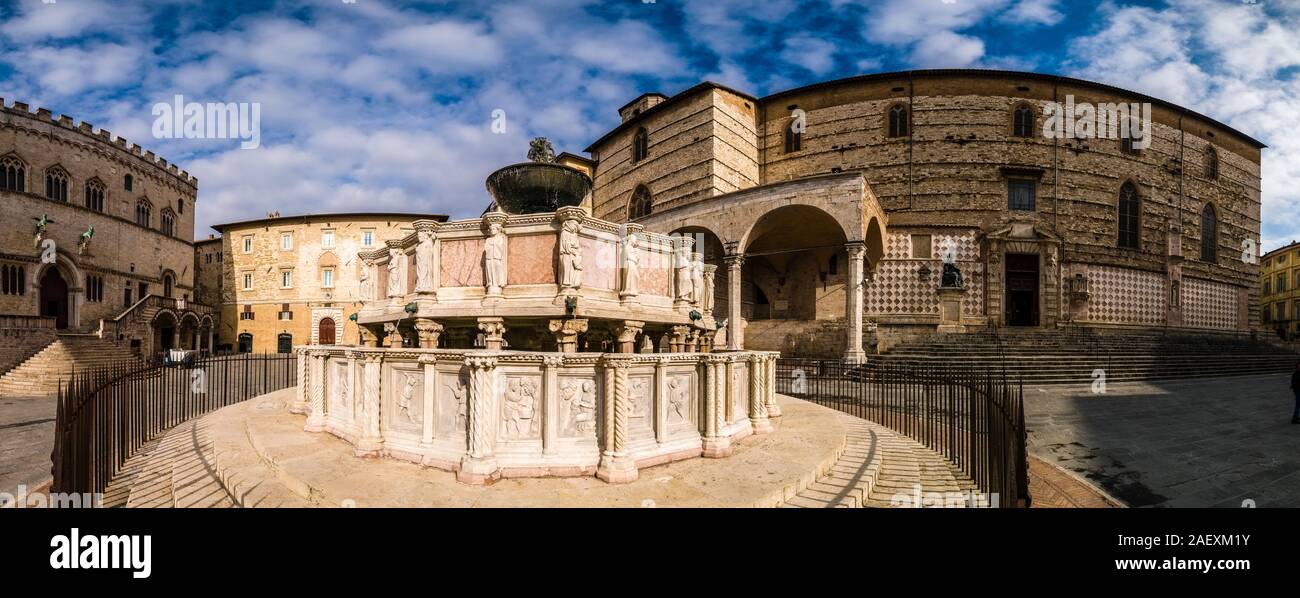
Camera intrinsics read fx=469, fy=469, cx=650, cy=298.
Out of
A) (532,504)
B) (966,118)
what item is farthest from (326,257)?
(966,118)

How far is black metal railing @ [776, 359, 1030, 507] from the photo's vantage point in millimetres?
4555

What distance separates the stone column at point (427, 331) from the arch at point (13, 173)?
116 feet

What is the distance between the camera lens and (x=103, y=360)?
20.1 m

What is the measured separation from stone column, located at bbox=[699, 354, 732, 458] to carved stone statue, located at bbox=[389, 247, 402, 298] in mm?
4810

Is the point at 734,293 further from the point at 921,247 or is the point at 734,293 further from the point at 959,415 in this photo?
the point at 959,415

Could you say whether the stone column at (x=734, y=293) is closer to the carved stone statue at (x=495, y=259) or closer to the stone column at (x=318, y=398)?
the carved stone statue at (x=495, y=259)

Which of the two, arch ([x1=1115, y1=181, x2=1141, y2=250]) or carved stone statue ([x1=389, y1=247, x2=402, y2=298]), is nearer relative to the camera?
carved stone statue ([x1=389, y1=247, x2=402, y2=298])

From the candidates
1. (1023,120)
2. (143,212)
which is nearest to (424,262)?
(1023,120)

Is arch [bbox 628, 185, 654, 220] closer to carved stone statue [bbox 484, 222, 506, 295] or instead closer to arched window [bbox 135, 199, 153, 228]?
carved stone statue [bbox 484, 222, 506, 295]

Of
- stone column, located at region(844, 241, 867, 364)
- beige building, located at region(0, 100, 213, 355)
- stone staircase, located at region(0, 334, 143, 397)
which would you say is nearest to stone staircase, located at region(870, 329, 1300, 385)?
stone column, located at region(844, 241, 867, 364)

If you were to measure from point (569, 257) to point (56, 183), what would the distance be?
38312 millimetres

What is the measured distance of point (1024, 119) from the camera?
24.5 meters

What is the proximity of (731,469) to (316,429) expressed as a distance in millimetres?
5502

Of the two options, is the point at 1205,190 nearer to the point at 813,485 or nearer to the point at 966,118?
the point at 966,118
